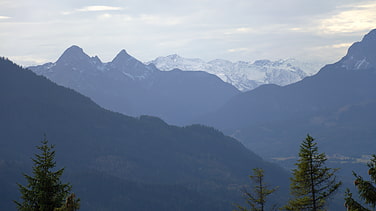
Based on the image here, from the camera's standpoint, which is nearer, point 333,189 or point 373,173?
point 373,173

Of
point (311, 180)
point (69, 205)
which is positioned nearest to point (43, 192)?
point (69, 205)

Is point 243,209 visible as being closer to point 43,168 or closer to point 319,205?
point 319,205

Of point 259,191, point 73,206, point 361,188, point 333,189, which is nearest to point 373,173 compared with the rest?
point 361,188

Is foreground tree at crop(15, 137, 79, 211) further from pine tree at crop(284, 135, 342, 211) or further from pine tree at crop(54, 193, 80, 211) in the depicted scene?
pine tree at crop(284, 135, 342, 211)

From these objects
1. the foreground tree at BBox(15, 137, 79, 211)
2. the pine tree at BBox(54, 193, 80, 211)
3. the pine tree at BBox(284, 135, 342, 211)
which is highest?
the pine tree at BBox(284, 135, 342, 211)

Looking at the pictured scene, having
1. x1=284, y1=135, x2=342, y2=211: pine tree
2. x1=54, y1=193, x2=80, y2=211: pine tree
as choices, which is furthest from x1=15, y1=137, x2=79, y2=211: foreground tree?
x1=284, y1=135, x2=342, y2=211: pine tree

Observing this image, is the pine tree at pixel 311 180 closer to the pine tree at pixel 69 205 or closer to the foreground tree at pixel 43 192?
the pine tree at pixel 69 205

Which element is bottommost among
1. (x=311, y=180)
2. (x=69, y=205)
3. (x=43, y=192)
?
(x=69, y=205)

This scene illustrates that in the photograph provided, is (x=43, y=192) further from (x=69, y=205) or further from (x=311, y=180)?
(x=311, y=180)

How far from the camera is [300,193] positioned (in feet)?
154

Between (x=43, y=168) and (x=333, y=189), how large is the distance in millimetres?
22996

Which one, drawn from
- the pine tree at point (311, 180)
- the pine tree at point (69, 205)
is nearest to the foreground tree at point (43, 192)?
the pine tree at point (69, 205)

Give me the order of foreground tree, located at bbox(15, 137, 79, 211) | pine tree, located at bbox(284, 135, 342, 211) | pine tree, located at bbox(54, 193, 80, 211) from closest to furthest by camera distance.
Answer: pine tree, located at bbox(54, 193, 80, 211)
foreground tree, located at bbox(15, 137, 79, 211)
pine tree, located at bbox(284, 135, 342, 211)

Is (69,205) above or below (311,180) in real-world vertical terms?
below
